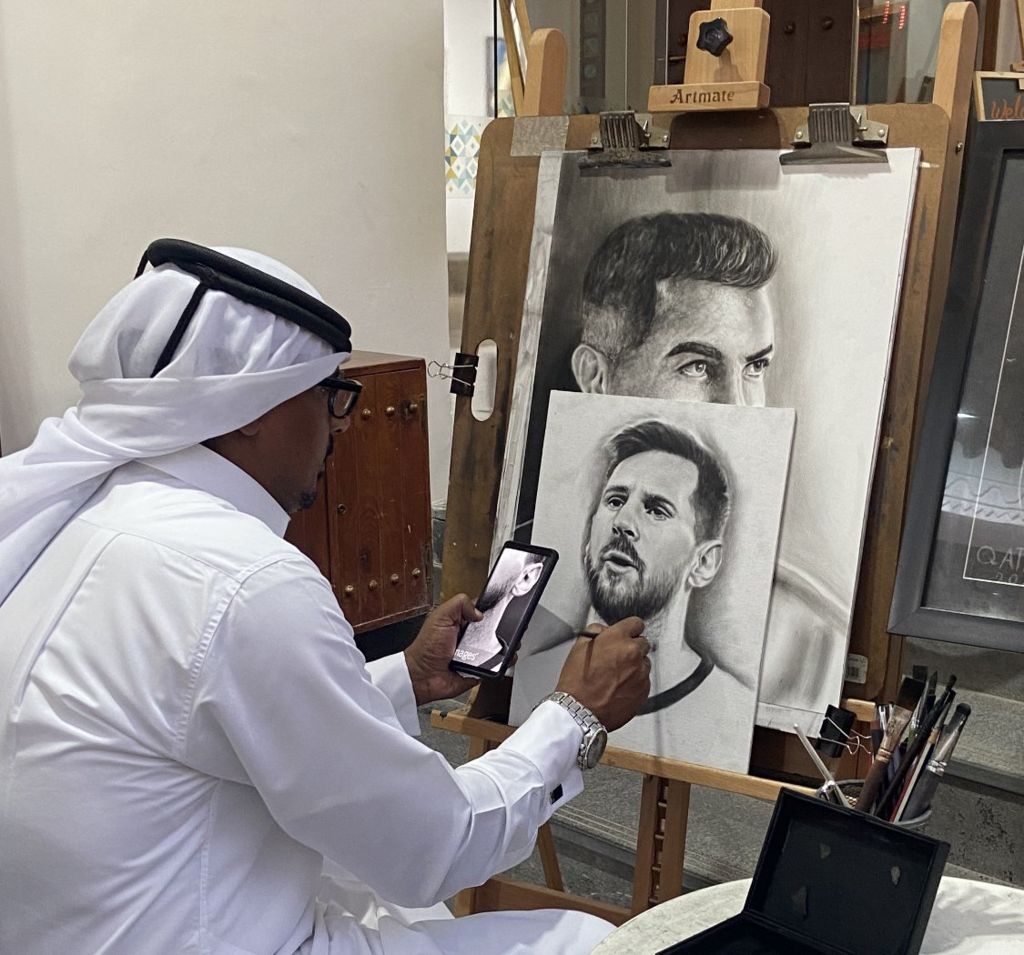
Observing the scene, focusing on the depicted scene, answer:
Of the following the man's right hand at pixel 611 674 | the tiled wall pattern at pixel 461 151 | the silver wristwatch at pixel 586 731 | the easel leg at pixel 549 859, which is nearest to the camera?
the silver wristwatch at pixel 586 731

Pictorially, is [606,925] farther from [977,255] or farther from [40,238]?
[40,238]

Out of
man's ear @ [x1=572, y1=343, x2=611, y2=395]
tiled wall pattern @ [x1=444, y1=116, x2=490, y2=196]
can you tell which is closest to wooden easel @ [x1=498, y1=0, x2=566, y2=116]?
man's ear @ [x1=572, y1=343, x2=611, y2=395]

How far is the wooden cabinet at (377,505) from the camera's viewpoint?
3082 mm

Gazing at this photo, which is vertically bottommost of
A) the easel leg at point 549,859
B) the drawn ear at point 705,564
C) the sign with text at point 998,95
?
the easel leg at point 549,859

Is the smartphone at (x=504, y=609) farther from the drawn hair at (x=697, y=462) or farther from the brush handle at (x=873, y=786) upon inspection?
the brush handle at (x=873, y=786)

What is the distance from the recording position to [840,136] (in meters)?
1.63

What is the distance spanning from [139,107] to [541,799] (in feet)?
8.74

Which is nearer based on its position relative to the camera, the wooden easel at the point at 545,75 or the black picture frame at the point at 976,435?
the black picture frame at the point at 976,435

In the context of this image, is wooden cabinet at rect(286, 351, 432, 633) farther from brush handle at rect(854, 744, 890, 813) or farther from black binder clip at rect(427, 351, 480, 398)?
brush handle at rect(854, 744, 890, 813)

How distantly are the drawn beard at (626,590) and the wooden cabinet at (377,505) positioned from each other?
4.53 feet

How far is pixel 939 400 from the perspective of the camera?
1.45 meters

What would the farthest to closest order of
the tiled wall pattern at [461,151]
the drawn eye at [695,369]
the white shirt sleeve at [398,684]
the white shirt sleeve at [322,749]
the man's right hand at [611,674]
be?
the tiled wall pattern at [461,151]
the drawn eye at [695,369]
the white shirt sleeve at [398,684]
the man's right hand at [611,674]
the white shirt sleeve at [322,749]

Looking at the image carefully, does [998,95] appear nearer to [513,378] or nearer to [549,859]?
[513,378]

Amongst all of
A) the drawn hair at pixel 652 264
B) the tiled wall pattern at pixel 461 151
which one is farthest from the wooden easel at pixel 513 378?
the tiled wall pattern at pixel 461 151
